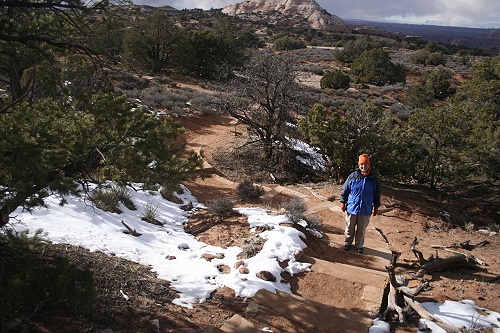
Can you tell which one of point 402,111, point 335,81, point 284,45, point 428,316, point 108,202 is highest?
point 284,45

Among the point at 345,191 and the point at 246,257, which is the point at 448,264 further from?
the point at 246,257

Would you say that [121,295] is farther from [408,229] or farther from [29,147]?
[408,229]

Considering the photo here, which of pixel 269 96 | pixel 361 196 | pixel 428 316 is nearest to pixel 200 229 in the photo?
pixel 361 196

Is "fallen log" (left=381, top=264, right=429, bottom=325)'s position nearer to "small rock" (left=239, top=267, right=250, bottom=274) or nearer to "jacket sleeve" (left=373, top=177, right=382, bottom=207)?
"small rock" (left=239, top=267, right=250, bottom=274)

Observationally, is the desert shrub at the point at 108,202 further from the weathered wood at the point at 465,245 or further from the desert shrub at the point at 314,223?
the weathered wood at the point at 465,245

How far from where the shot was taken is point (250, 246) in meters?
5.90

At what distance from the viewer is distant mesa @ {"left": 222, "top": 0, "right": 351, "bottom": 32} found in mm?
98688

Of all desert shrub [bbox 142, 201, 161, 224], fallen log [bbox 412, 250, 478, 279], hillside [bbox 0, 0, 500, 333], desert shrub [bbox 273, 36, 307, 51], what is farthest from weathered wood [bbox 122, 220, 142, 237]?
desert shrub [bbox 273, 36, 307, 51]

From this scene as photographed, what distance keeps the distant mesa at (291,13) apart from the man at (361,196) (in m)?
95.4

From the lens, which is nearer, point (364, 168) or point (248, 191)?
point (364, 168)

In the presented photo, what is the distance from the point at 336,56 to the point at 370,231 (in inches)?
1607

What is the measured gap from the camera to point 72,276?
11.5ft

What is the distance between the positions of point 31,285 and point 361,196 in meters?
4.84

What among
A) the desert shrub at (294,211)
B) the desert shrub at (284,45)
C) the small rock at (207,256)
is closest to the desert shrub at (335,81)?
the desert shrub at (284,45)
